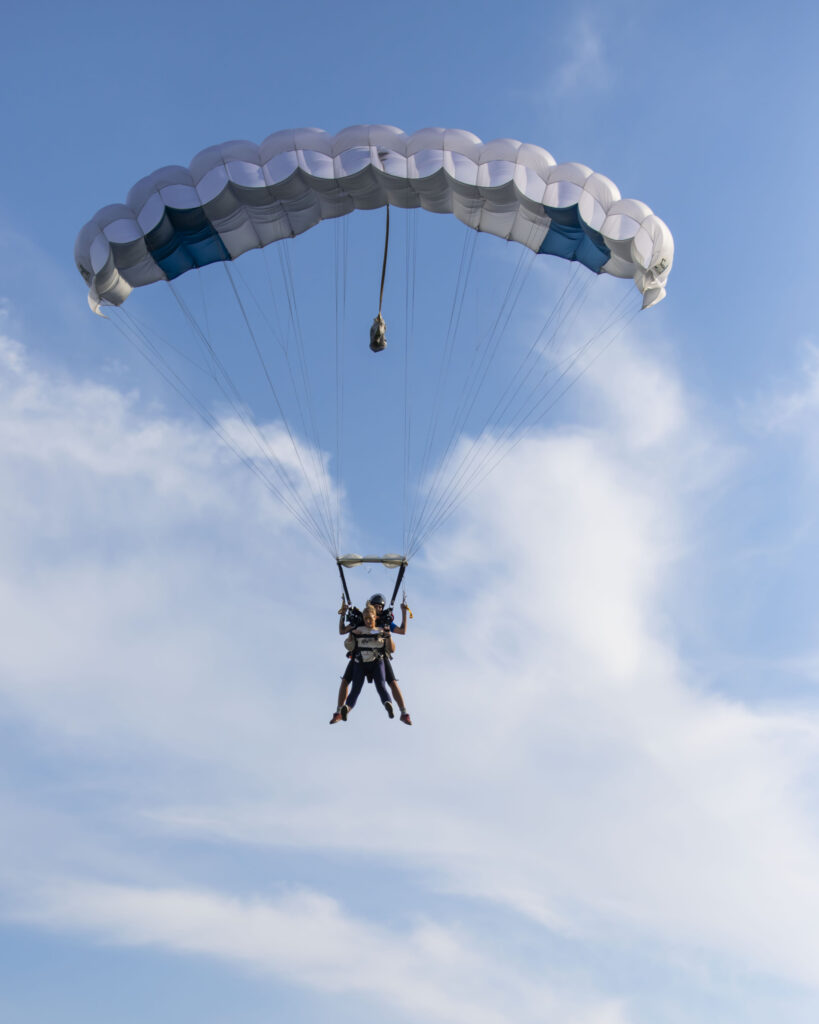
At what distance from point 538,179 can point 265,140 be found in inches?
141

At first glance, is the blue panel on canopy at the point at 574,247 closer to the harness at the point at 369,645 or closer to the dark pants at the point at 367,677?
the harness at the point at 369,645

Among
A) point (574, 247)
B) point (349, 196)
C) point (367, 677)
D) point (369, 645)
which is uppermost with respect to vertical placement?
point (574, 247)

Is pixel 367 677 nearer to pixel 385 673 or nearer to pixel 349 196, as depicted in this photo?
pixel 385 673

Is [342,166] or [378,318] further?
[378,318]

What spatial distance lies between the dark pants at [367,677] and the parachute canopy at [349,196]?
19.3ft

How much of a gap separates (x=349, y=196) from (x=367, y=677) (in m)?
6.29

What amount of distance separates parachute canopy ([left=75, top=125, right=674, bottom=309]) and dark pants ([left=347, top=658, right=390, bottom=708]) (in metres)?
5.90

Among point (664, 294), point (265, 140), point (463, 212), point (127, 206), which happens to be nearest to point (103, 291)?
point (127, 206)

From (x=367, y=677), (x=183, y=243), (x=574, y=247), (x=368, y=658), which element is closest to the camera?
(x=368, y=658)

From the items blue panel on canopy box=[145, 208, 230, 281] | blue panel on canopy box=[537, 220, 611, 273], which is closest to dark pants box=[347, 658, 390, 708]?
blue panel on canopy box=[145, 208, 230, 281]

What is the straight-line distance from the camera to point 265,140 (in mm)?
18828

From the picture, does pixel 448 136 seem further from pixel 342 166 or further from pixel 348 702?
pixel 348 702

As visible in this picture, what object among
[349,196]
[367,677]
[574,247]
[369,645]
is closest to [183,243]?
[349,196]

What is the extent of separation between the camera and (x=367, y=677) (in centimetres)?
1898
